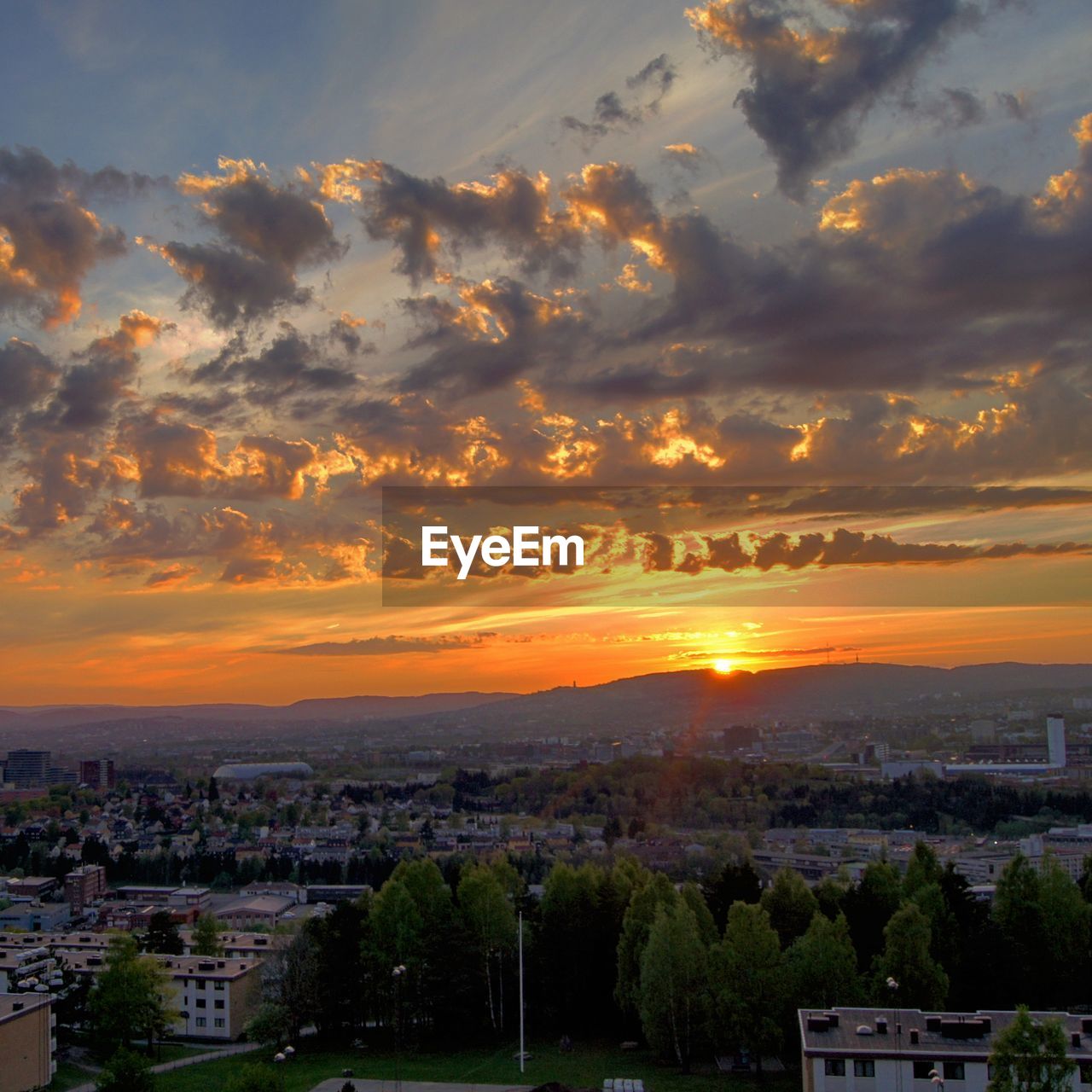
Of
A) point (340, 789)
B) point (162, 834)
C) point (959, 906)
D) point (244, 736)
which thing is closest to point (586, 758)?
point (340, 789)

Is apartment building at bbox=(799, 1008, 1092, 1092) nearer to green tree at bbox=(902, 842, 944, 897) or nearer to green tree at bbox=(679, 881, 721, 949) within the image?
green tree at bbox=(679, 881, 721, 949)

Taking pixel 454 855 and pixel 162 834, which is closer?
pixel 454 855

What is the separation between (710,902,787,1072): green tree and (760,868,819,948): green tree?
230 centimetres

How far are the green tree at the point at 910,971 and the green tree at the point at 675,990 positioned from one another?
7.61 ft

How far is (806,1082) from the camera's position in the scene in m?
12.4

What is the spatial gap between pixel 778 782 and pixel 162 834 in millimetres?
30956

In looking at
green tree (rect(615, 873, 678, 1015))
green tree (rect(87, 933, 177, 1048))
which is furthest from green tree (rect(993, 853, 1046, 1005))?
green tree (rect(87, 933, 177, 1048))

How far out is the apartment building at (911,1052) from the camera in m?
11.7

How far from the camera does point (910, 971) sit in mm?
14930

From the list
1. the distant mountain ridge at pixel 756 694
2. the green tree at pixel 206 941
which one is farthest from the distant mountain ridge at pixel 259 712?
the green tree at pixel 206 941

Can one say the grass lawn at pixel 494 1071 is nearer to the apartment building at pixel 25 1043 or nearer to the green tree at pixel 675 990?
the green tree at pixel 675 990

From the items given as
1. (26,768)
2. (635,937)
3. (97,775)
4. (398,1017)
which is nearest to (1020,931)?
(635,937)

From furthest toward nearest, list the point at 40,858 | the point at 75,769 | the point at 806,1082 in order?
the point at 75,769 → the point at 40,858 → the point at 806,1082

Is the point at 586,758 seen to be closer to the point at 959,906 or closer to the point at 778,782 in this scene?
the point at 778,782
